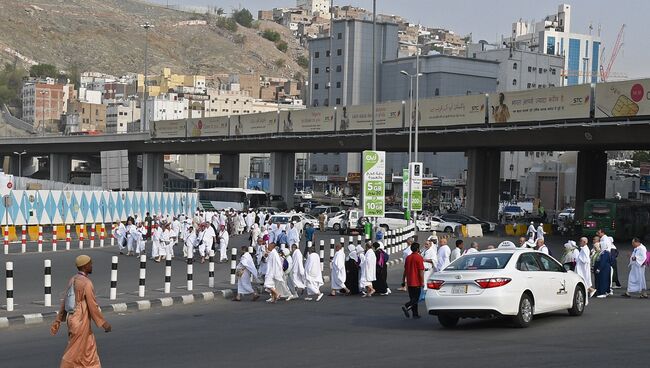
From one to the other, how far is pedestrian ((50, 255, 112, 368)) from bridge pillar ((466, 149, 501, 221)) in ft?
180

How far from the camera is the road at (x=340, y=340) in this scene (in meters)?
13.4

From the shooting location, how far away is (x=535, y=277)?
17.1 m

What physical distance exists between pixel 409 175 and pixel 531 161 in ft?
281

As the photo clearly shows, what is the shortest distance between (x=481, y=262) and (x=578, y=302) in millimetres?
2984

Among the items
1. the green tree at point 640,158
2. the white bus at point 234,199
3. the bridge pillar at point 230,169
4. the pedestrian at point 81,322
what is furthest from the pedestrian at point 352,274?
the green tree at point 640,158

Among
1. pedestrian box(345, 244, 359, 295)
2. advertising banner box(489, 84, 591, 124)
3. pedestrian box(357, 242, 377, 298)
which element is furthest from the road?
advertising banner box(489, 84, 591, 124)

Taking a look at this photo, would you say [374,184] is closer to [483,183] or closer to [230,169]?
[483,183]

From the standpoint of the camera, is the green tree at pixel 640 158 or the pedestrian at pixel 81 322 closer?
the pedestrian at pixel 81 322

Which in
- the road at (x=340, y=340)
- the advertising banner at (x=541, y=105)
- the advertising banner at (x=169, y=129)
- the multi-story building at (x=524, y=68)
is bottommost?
the road at (x=340, y=340)

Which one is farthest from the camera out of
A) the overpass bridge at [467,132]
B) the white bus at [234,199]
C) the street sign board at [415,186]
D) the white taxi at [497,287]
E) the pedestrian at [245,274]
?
the white bus at [234,199]

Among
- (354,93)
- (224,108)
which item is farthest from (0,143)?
(224,108)

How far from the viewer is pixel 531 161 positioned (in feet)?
407

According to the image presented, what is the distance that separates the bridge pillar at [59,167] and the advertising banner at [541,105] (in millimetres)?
67057

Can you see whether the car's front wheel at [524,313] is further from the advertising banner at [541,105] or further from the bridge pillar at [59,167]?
the bridge pillar at [59,167]
